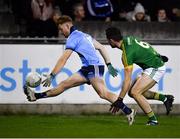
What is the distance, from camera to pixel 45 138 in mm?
14477

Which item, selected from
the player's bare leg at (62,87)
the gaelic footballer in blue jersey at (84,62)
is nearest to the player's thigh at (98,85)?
the gaelic footballer in blue jersey at (84,62)

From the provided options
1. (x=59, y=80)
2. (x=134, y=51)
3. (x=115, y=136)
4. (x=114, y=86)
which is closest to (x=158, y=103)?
(x=114, y=86)

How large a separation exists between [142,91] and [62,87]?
1.72 m

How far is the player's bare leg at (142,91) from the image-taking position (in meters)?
16.8

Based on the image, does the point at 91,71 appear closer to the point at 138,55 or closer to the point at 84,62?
the point at 84,62

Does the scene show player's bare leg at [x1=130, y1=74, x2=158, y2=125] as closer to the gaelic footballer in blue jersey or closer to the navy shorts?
the gaelic footballer in blue jersey

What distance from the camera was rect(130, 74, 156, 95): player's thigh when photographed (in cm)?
1681

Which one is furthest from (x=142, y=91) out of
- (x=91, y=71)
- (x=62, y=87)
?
(x=62, y=87)

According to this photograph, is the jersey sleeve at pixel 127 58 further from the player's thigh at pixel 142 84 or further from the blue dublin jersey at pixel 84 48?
the blue dublin jersey at pixel 84 48

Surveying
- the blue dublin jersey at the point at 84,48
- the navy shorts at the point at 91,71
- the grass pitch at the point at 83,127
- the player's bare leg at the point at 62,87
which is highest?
the blue dublin jersey at the point at 84,48

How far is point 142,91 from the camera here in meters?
16.9

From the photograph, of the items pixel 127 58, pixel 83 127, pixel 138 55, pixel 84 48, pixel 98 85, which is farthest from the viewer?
pixel 84 48

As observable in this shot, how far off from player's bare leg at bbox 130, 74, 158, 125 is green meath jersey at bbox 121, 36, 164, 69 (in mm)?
282

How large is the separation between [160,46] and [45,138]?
6113mm
